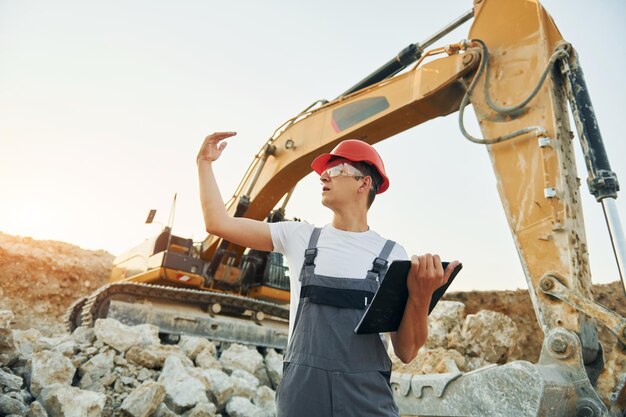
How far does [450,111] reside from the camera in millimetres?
4891

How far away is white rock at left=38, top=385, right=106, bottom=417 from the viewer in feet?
10.6

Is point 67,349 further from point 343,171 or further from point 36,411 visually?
point 343,171

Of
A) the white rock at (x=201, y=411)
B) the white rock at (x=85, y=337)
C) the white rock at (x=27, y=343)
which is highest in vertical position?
the white rock at (x=85, y=337)

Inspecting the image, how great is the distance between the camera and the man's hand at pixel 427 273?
4.21ft

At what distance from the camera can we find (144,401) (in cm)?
356

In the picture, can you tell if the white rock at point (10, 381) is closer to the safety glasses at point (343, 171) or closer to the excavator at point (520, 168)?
the excavator at point (520, 168)

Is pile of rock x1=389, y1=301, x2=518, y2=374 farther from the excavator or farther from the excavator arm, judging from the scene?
the excavator arm

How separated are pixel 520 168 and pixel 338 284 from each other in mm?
2727

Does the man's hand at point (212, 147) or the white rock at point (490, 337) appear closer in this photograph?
the man's hand at point (212, 147)

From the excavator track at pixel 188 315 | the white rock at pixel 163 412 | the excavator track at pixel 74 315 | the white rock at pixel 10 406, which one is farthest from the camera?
the excavator track at pixel 74 315

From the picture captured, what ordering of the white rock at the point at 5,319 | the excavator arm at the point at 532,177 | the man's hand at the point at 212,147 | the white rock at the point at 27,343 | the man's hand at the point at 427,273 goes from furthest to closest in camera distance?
1. the white rock at the point at 27,343
2. the white rock at the point at 5,319
3. the excavator arm at the point at 532,177
4. the man's hand at the point at 212,147
5. the man's hand at the point at 427,273

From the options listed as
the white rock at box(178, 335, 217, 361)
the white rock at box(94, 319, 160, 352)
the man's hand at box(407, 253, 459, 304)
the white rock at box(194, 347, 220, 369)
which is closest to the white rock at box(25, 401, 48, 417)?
the white rock at box(94, 319, 160, 352)

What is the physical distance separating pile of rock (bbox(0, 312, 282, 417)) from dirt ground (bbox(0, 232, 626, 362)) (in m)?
9.27

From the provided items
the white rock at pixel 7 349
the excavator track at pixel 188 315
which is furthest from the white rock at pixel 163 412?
the excavator track at pixel 188 315
